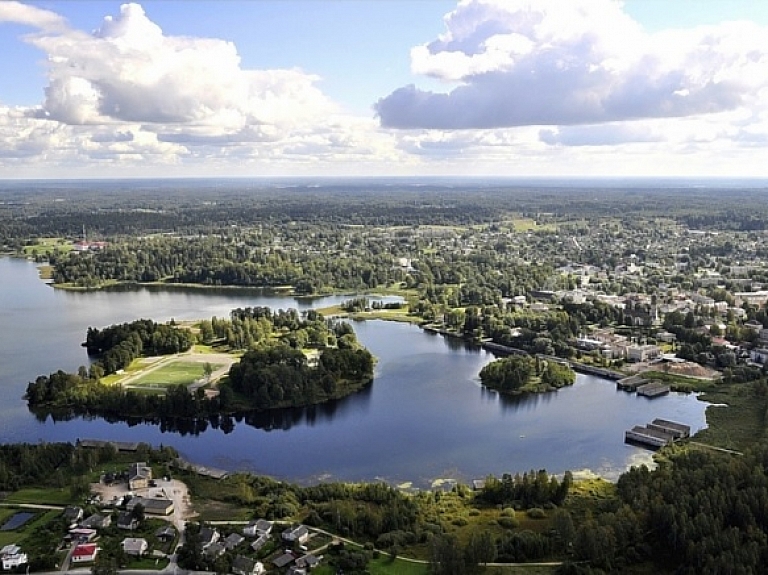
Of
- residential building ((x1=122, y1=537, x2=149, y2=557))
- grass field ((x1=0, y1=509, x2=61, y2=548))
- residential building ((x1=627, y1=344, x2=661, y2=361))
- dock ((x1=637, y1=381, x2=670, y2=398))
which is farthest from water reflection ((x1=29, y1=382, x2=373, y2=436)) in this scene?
Result: residential building ((x1=627, y1=344, x2=661, y2=361))

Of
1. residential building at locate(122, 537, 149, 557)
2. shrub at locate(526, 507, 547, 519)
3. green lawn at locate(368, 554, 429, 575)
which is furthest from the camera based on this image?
shrub at locate(526, 507, 547, 519)

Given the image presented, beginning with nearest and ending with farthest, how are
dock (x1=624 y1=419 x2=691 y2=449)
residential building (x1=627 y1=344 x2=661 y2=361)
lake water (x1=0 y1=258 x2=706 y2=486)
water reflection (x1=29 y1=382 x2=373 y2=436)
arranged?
lake water (x1=0 y1=258 x2=706 y2=486), dock (x1=624 y1=419 x2=691 y2=449), water reflection (x1=29 y1=382 x2=373 y2=436), residential building (x1=627 y1=344 x2=661 y2=361)

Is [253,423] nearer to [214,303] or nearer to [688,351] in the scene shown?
[688,351]

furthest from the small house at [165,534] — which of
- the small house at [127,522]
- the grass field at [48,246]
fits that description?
the grass field at [48,246]

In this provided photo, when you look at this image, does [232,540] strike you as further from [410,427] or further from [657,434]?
[657,434]

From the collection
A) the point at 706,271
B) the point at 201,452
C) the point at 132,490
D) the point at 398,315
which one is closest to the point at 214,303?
the point at 398,315

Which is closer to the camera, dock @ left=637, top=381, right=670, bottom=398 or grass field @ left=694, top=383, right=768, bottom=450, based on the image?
grass field @ left=694, top=383, right=768, bottom=450

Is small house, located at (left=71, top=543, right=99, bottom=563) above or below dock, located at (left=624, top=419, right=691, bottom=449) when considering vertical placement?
above

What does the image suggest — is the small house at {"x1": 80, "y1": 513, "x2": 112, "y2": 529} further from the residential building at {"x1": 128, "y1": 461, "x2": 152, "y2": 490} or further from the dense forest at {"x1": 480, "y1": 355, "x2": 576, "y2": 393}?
the dense forest at {"x1": 480, "y1": 355, "x2": 576, "y2": 393}
